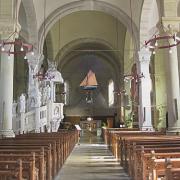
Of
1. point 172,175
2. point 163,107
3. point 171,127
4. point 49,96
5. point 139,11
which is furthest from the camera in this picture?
point 163,107

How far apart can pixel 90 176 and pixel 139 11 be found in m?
11.0

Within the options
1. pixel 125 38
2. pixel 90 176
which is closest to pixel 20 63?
pixel 125 38

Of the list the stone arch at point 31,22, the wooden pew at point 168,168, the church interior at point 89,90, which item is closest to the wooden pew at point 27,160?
the church interior at point 89,90

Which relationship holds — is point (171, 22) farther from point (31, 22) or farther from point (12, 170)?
point (12, 170)

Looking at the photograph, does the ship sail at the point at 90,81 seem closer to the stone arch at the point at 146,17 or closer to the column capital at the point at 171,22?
the stone arch at the point at 146,17

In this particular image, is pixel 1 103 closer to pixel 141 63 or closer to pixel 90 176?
pixel 90 176

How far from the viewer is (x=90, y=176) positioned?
7273mm

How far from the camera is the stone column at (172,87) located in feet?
35.7

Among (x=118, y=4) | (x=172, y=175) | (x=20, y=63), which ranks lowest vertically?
(x=172, y=175)

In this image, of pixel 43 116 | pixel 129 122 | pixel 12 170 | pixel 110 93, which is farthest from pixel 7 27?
pixel 110 93

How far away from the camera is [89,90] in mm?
35156

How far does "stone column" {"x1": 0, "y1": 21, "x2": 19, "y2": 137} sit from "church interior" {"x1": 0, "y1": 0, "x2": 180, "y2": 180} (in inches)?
1.4

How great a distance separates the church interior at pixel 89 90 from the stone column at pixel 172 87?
3 cm

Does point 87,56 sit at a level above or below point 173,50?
above
